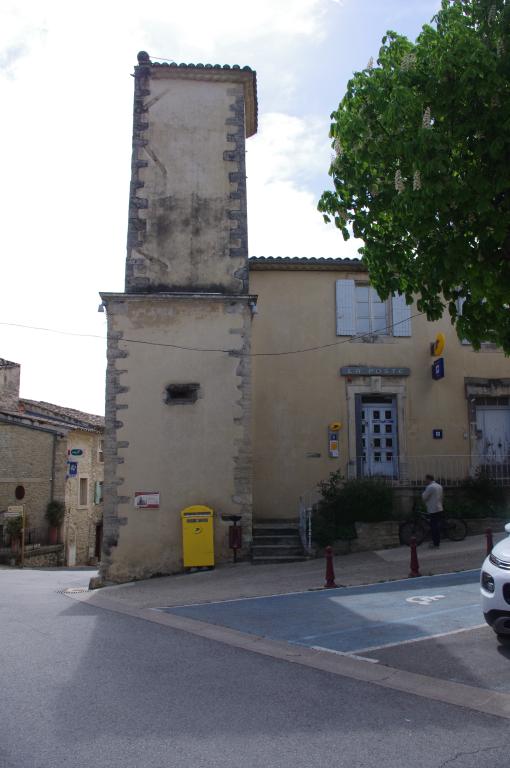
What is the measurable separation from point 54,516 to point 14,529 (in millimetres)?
2092

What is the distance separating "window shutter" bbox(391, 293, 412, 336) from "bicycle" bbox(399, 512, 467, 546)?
4783 mm

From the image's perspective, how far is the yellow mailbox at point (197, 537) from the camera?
13.9m

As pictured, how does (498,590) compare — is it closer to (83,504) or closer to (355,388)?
(355,388)

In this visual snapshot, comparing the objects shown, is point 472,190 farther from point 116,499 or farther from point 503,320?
point 116,499

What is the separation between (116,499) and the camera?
46.9 feet

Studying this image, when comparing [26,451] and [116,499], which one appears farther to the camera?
[26,451]

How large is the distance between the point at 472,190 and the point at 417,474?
10974mm

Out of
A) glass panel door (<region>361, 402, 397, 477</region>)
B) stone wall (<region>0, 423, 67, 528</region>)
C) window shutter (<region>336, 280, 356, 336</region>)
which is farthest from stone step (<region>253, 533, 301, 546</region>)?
stone wall (<region>0, 423, 67, 528</region>)

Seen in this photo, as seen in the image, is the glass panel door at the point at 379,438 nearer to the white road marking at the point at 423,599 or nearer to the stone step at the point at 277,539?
the stone step at the point at 277,539

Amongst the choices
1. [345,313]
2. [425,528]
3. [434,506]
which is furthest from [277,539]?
[345,313]

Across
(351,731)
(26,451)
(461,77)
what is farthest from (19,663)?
(26,451)

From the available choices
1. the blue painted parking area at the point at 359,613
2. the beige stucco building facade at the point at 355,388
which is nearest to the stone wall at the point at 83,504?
the beige stucco building facade at the point at 355,388

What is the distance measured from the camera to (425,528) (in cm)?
1523

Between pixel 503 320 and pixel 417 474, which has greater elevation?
pixel 503 320
